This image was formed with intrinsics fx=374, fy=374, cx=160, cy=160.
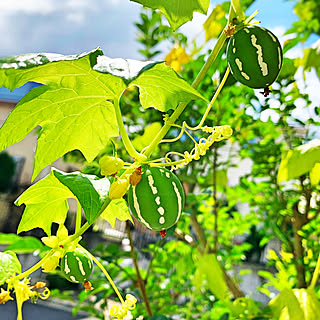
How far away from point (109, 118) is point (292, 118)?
2.28 feet

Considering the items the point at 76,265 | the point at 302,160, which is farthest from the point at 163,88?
the point at 302,160

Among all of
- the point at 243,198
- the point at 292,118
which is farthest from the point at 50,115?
the point at 243,198

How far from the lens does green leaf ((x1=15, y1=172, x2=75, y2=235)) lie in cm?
30

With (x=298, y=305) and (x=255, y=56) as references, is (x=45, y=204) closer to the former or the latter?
(x=255, y=56)

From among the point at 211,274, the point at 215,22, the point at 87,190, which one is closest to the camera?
the point at 87,190

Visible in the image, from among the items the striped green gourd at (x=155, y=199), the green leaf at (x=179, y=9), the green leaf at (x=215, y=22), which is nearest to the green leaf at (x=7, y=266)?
the striped green gourd at (x=155, y=199)

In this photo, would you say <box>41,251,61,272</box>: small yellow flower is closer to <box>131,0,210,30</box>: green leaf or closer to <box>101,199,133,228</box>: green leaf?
<box>101,199,133,228</box>: green leaf

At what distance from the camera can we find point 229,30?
0.86 feet

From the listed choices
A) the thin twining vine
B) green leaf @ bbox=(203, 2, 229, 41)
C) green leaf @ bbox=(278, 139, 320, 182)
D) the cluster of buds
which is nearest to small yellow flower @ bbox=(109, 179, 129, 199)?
the thin twining vine

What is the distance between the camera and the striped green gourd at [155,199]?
0.88ft

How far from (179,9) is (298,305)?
1.59 ft

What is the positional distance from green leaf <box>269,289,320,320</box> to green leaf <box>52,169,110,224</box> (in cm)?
43

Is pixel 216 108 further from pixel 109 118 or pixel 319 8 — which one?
pixel 109 118

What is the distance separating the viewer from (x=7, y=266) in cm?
30
